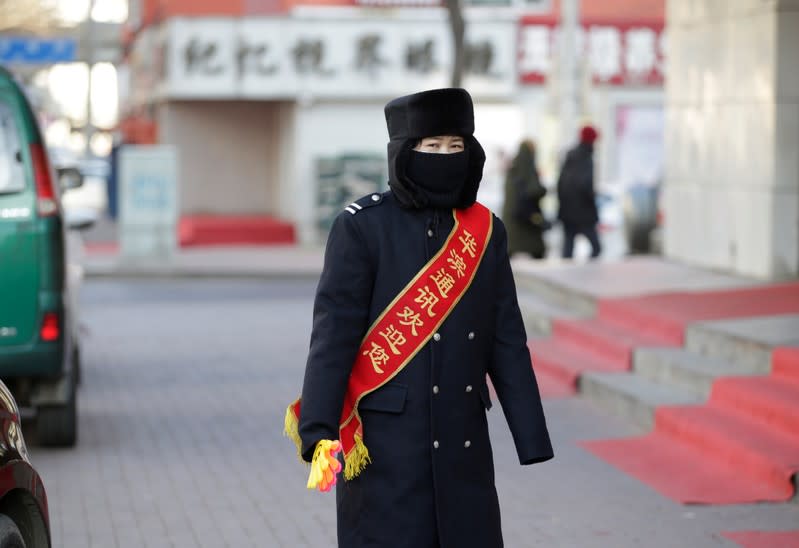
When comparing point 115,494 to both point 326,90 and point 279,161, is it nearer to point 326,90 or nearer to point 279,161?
point 326,90

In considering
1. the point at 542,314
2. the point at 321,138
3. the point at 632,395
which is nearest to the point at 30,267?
the point at 632,395

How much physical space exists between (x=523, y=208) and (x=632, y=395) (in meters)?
7.75

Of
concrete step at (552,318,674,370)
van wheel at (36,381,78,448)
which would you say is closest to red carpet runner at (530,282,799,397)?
concrete step at (552,318,674,370)

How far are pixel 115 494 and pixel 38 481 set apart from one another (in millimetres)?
3111

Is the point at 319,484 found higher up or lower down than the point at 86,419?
higher up

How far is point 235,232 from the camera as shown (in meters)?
27.4

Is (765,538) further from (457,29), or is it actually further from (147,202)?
(147,202)

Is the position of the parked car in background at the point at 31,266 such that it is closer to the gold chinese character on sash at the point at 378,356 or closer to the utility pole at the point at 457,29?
the gold chinese character on sash at the point at 378,356

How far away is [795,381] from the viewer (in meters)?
8.90

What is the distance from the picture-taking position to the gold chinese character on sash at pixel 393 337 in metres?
4.63

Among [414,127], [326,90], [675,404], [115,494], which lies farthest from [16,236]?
[326,90]

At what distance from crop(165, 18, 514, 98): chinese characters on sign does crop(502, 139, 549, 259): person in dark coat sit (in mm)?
10003

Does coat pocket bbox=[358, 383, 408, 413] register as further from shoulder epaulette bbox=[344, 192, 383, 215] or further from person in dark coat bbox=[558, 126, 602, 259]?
person in dark coat bbox=[558, 126, 602, 259]

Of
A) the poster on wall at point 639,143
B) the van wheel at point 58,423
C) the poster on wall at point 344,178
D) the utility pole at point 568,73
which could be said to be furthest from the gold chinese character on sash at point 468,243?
the poster on wall at point 639,143
